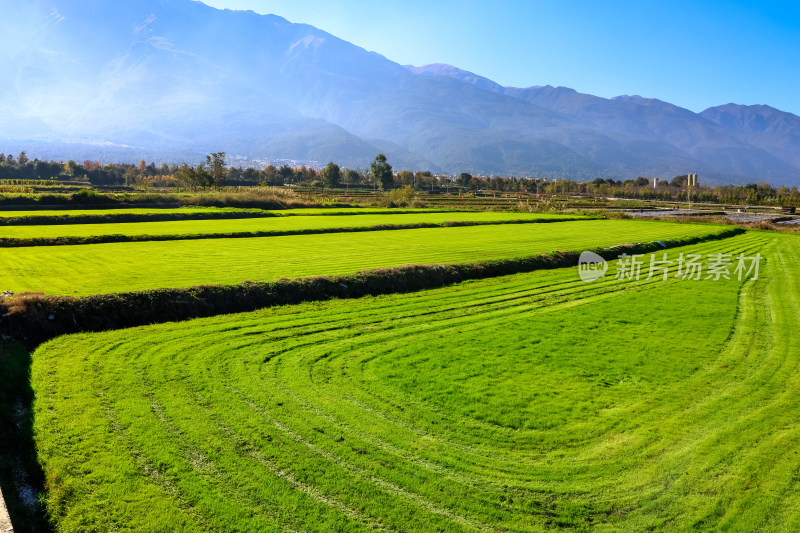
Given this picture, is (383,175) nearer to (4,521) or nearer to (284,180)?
(284,180)

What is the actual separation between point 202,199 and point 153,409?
48202mm

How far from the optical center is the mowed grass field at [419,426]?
624 centimetres

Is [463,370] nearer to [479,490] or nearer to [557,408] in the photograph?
[557,408]

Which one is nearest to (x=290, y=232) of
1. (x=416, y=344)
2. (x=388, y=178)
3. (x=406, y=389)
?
(x=416, y=344)

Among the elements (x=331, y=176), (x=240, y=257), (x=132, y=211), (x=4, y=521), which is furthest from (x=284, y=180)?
(x=4, y=521)

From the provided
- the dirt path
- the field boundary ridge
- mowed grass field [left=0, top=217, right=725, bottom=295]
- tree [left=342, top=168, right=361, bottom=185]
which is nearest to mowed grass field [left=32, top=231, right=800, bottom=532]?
the dirt path

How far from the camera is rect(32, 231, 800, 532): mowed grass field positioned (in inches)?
246

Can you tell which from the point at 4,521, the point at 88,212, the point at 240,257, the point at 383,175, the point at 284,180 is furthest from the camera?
the point at 284,180

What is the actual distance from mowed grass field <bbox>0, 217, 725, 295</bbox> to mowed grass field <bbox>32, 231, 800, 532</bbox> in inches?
173

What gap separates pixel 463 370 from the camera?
35.8 ft

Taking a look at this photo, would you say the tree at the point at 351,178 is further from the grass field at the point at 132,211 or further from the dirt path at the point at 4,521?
the dirt path at the point at 4,521

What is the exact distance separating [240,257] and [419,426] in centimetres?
1705

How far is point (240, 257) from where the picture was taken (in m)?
23.2

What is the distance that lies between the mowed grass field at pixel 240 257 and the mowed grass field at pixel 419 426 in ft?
14.4
